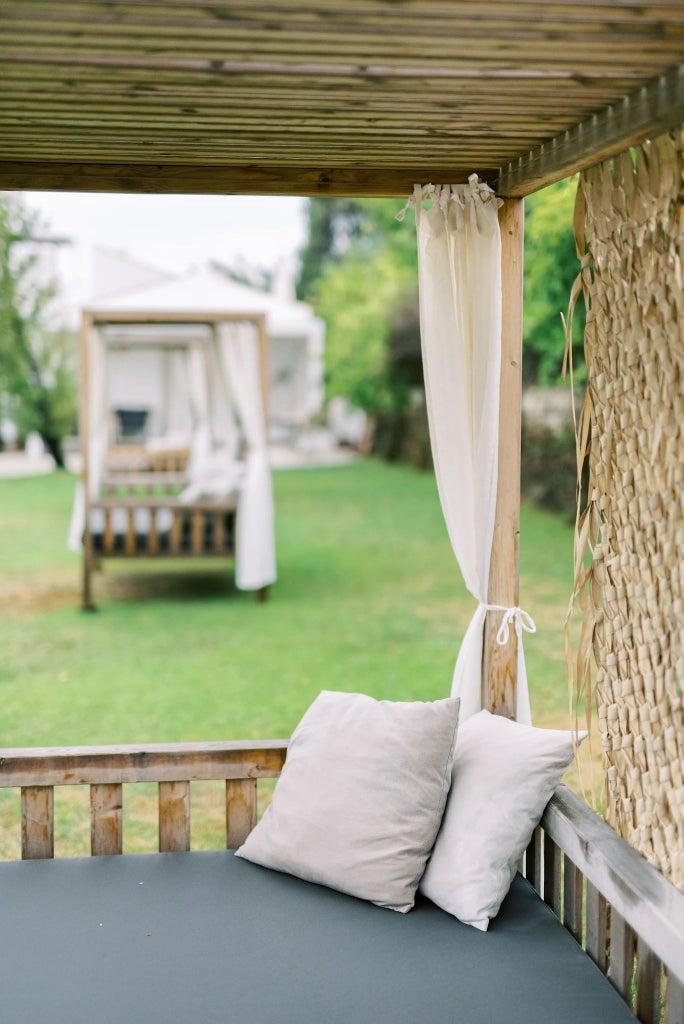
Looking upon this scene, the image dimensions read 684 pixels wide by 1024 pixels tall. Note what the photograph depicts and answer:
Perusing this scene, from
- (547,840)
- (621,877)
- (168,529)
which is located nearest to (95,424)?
(168,529)

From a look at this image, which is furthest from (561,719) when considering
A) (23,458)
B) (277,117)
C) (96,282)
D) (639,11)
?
(96,282)

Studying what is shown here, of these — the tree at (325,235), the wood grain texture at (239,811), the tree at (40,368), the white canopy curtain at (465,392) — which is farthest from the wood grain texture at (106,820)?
the tree at (325,235)

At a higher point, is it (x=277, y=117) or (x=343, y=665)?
(x=277, y=117)

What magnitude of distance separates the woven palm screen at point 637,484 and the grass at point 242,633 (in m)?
2.65

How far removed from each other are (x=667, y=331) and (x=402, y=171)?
1.19 metres

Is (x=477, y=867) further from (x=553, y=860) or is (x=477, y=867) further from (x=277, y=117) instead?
(x=277, y=117)

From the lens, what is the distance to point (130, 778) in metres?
3.06

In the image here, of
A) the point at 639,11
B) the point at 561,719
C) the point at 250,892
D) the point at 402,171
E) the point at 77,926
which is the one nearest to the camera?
the point at 639,11

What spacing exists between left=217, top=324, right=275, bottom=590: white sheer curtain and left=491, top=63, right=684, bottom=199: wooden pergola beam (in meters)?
5.61

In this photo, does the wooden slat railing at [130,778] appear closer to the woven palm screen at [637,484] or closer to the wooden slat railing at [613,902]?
the wooden slat railing at [613,902]

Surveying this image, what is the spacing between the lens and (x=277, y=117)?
8.76ft

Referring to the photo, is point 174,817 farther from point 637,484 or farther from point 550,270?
point 550,270

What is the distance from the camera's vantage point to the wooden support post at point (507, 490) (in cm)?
341

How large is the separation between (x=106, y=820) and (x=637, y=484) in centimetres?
169
